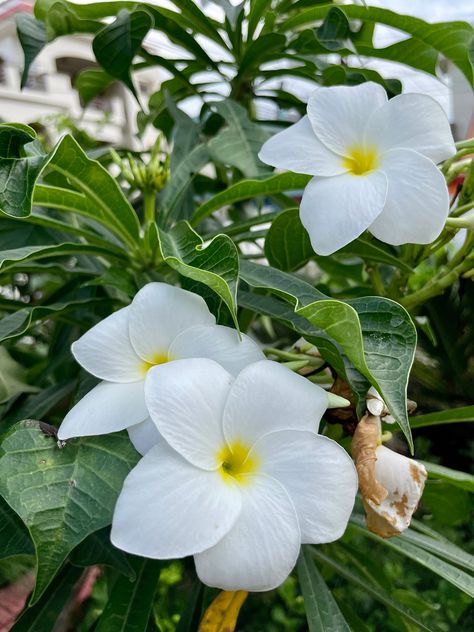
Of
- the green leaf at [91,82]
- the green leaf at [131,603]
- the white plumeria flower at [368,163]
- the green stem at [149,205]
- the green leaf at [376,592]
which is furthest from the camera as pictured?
the green leaf at [91,82]

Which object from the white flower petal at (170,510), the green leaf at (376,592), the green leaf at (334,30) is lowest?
the green leaf at (376,592)

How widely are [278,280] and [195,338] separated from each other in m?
0.12

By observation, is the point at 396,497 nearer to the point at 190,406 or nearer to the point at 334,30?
the point at 190,406

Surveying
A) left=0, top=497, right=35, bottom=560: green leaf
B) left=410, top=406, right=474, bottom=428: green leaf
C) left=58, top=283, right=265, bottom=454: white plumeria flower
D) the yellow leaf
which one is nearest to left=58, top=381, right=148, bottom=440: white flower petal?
left=58, top=283, right=265, bottom=454: white plumeria flower

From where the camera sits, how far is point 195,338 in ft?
1.43

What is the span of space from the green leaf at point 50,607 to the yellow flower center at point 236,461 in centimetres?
34

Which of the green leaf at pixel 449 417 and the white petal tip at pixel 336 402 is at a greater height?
the white petal tip at pixel 336 402

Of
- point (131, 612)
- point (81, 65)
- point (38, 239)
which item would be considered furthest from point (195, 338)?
point (81, 65)

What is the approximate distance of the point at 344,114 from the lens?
1.70 ft

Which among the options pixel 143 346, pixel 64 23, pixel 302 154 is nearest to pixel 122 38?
pixel 64 23

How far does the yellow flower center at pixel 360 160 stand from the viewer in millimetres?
504

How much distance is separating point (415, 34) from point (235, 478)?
67 cm

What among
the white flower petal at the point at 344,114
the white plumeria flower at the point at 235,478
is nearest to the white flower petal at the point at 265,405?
the white plumeria flower at the point at 235,478

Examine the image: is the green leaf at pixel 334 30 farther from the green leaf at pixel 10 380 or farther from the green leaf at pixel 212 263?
the green leaf at pixel 10 380
